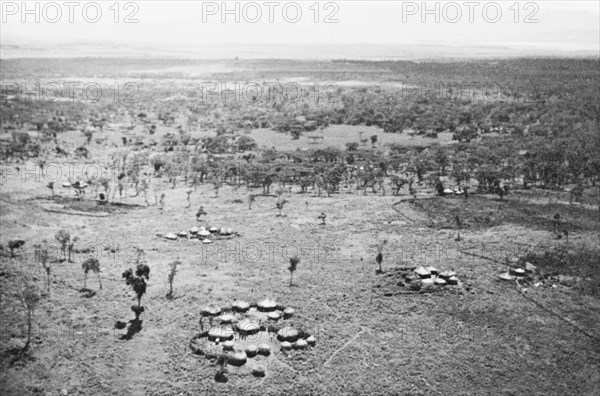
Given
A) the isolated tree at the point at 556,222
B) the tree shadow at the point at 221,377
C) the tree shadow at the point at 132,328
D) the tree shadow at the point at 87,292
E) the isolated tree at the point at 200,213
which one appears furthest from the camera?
the isolated tree at the point at 200,213

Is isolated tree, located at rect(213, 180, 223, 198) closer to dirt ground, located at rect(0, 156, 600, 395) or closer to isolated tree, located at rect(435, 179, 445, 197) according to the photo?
dirt ground, located at rect(0, 156, 600, 395)

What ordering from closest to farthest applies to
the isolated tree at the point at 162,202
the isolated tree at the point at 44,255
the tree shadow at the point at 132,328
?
the tree shadow at the point at 132,328
the isolated tree at the point at 44,255
the isolated tree at the point at 162,202

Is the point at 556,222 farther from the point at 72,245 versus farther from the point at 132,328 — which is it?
the point at 72,245

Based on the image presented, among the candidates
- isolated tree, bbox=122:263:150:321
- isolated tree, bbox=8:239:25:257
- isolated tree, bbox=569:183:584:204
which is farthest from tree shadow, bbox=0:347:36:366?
isolated tree, bbox=569:183:584:204

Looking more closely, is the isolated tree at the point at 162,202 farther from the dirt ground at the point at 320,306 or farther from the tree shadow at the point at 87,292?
the tree shadow at the point at 87,292

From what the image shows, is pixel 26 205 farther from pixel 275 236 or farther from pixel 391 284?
pixel 391 284

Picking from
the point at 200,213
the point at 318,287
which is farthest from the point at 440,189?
the point at 318,287

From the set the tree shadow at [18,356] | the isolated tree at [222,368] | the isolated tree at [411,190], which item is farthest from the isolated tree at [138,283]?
the isolated tree at [411,190]

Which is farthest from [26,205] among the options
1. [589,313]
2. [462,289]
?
[589,313]
